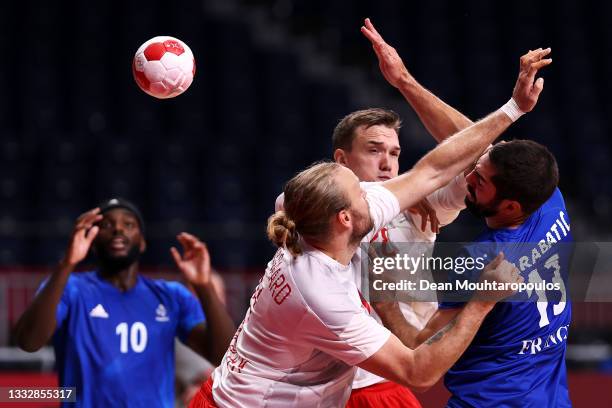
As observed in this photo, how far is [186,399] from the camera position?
6992 millimetres

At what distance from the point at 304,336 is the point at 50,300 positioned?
2177 millimetres

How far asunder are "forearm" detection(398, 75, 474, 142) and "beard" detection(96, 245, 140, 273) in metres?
2.19

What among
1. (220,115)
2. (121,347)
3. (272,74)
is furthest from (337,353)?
(272,74)

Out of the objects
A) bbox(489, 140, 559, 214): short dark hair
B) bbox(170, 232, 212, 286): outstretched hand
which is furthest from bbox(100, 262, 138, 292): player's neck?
bbox(489, 140, 559, 214): short dark hair

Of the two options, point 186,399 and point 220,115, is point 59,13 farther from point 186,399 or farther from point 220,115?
point 186,399

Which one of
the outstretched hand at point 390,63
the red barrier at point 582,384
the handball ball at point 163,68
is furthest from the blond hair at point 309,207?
the red barrier at point 582,384

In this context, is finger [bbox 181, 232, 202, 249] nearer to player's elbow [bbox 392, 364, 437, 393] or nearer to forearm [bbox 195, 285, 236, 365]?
→ forearm [bbox 195, 285, 236, 365]

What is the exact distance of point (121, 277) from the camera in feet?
20.5

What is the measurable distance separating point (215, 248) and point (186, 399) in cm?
563

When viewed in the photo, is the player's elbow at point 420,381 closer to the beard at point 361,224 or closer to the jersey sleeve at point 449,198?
the beard at point 361,224

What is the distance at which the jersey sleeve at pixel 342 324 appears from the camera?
4.00 meters

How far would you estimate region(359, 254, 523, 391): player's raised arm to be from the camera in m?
3.97

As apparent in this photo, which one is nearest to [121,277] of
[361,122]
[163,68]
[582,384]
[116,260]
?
[116,260]

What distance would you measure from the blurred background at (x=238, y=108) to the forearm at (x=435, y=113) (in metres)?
5.66
